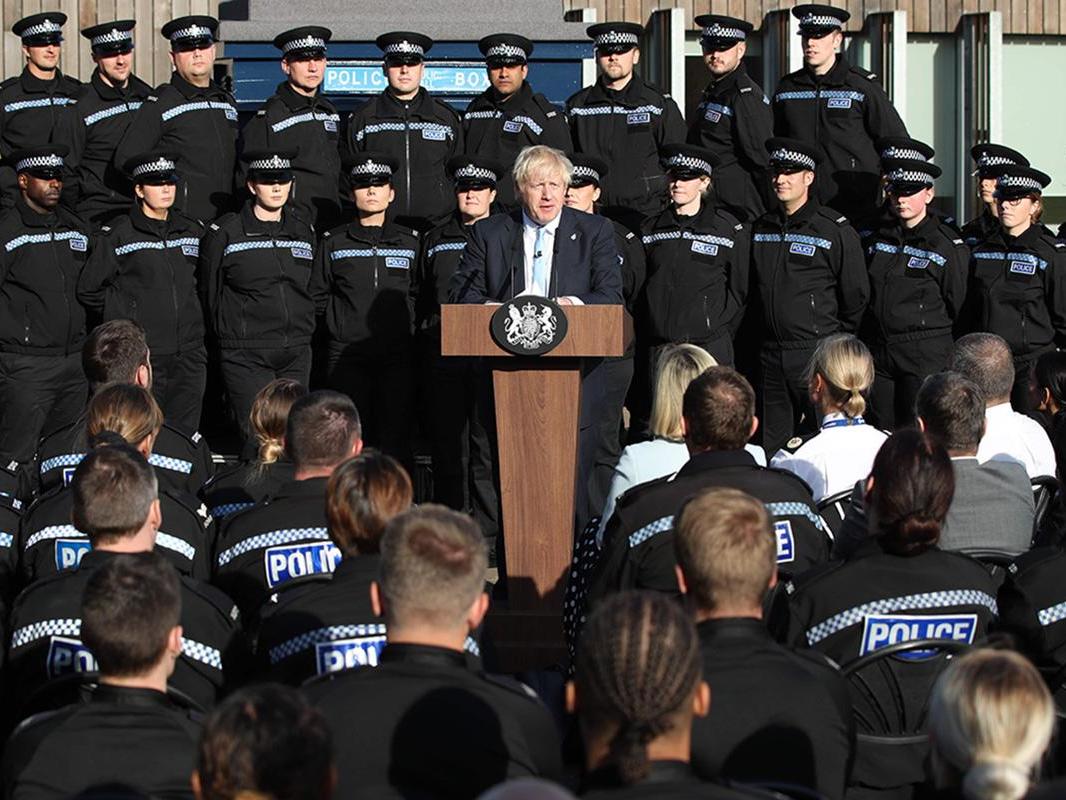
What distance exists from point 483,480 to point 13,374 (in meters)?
2.72

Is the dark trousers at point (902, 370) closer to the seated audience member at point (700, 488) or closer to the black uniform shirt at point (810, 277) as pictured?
the black uniform shirt at point (810, 277)

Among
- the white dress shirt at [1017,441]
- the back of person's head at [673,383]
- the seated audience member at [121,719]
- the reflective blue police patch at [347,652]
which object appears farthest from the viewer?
the white dress shirt at [1017,441]

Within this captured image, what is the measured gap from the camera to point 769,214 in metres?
9.07

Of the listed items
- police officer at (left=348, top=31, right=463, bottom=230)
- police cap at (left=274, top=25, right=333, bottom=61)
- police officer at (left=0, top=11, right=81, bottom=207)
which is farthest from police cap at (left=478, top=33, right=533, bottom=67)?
police officer at (left=0, top=11, right=81, bottom=207)

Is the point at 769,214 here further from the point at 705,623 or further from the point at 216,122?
the point at 705,623

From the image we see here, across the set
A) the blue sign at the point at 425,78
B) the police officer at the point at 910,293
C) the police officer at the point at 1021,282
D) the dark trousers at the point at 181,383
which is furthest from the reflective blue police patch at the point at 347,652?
the blue sign at the point at 425,78

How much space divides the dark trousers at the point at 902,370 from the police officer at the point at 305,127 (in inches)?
131

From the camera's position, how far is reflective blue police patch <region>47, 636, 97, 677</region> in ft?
13.8

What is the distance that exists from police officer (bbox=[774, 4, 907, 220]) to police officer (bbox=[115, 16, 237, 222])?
3.46 m

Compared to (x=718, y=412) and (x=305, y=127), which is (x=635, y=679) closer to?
(x=718, y=412)

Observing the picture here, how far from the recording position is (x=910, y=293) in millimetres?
8883

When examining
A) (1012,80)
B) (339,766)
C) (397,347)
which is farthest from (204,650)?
(1012,80)

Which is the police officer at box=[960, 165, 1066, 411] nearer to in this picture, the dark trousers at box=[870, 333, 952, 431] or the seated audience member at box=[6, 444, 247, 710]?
the dark trousers at box=[870, 333, 952, 431]

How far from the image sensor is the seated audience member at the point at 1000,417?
6102 millimetres
